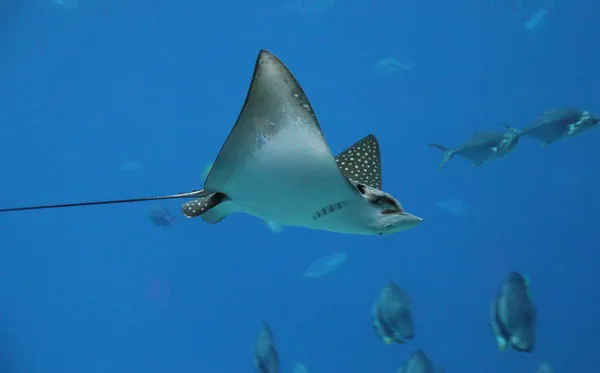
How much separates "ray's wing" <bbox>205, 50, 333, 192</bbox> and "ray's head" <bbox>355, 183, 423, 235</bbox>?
15.5 inches

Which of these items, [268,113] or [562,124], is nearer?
[268,113]

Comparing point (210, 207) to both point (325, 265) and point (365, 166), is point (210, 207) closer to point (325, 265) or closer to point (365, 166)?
point (365, 166)

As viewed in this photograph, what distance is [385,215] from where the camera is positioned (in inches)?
84.0

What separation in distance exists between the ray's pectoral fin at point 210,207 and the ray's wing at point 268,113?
36 centimetres

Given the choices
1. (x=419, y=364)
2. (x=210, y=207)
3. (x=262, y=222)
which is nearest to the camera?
(x=210, y=207)

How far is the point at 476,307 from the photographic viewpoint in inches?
359

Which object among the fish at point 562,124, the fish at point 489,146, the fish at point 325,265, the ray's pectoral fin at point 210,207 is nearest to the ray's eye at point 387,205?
the ray's pectoral fin at point 210,207

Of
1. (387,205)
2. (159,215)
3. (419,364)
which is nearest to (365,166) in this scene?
(387,205)

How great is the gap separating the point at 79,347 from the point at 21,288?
1.79 m

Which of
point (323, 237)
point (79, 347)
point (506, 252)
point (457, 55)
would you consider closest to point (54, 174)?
point (79, 347)

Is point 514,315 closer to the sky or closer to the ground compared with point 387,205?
closer to the ground

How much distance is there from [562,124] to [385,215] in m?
4.38

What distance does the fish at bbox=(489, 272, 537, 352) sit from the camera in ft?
14.5

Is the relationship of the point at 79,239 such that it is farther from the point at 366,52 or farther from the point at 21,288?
the point at 366,52
